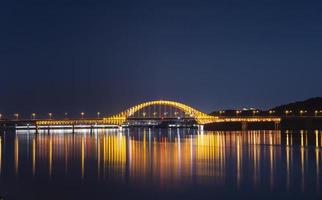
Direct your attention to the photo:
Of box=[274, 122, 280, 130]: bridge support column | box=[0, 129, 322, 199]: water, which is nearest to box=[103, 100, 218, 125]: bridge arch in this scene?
box=[274, 122, 280, 130]: bridge support column

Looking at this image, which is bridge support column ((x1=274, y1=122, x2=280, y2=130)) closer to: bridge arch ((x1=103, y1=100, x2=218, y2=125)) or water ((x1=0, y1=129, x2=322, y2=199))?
bridge arch ((x1=103, y1=100, x2=218, y2=125))

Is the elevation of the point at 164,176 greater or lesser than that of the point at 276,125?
lesser

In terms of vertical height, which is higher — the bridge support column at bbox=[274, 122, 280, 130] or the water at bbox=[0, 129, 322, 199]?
the bridge support column at bbox=[274, 122, 280, 130]

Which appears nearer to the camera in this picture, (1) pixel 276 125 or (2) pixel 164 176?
(2) pixel 164 176

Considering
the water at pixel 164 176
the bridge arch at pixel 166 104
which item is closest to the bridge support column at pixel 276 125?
the bridge arch at pixel 166 104

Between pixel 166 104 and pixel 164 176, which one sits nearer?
pixel 164 176

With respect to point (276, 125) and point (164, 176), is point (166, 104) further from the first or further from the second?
point (164, 176)

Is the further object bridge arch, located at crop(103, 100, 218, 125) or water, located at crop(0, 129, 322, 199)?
bridge arch, located at crop(103, 100, 218, 125)

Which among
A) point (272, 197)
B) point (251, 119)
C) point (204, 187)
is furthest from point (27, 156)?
point (251, 119)

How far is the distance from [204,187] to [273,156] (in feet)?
39.8

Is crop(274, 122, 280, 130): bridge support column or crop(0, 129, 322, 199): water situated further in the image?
crop(274, 122, 280, 130): bridge support column

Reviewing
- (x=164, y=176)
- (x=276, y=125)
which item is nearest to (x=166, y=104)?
(x=276, y=125)

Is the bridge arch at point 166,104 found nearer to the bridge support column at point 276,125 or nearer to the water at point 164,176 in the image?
the bridge support column at point 276,125

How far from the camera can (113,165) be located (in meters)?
26.7
